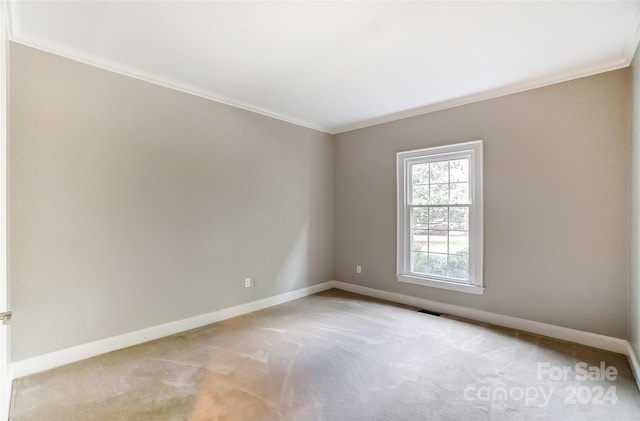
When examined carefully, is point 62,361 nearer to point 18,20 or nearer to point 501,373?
point 18,20

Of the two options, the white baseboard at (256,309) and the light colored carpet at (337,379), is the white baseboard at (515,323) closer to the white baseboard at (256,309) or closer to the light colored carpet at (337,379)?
the white baseboard at (256,309)

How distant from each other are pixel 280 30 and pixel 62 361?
10.8 ft

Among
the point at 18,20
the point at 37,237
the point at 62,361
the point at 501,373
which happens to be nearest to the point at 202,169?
the point at 37,237

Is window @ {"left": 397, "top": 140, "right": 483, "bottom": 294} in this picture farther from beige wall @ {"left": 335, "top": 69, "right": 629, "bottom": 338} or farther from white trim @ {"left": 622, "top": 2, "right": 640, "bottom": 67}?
white trim @ {"left": 622, "top": 2, "right": 640, "bottom": 67}

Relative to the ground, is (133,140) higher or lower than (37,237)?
higher

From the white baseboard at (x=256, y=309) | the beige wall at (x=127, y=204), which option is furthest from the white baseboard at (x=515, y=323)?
the beige wall at (x=127, y=204)

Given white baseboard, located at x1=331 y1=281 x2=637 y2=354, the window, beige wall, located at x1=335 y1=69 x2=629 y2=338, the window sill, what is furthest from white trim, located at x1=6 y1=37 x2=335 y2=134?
white baseboard, located at x1=331 y1=281 x2=637 y2=354

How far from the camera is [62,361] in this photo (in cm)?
262

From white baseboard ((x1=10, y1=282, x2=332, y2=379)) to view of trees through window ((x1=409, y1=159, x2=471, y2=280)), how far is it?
2.17 m

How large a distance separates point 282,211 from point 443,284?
2.41 metres

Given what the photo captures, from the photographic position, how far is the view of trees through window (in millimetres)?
3900

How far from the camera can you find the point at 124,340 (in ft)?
9.71

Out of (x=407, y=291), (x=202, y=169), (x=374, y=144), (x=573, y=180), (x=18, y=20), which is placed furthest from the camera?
(x=374, y=144)

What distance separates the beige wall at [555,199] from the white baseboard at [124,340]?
95.2 inches
